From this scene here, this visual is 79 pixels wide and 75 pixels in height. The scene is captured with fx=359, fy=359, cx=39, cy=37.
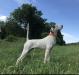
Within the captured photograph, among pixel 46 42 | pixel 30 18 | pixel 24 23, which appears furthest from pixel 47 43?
pixel 30 18

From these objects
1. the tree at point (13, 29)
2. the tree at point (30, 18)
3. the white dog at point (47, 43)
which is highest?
the tree at point (30, 18)

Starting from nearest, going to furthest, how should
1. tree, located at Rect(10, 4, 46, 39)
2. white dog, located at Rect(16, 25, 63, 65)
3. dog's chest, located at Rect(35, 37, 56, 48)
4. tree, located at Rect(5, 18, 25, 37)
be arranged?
white dog, located at Rect(16, 25, 63, 65) → dog's chest, located at Rect(35, 37, 56, 48) → tree, located at Rect(5, 18, 25, 37) → tree, located at Rect(10, 4, 46, 39)

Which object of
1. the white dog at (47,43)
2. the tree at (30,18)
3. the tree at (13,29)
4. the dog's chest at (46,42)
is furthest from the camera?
the tree at (30,18)

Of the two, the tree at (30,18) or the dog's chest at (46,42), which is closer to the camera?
the dog's chest at (46,42)

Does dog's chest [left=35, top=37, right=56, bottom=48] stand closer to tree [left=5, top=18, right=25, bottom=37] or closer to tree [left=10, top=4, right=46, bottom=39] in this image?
tree [left=5, top=18, right=25, bottom=37]

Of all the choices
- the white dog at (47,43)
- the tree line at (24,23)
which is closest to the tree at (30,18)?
the tree line at (24,23)

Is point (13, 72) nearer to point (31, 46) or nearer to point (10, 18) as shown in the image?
point (31, 46)

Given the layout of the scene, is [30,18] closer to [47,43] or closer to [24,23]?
[24,23]

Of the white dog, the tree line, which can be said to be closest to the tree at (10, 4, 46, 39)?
the tree line

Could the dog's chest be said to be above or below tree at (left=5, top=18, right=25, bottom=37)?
below

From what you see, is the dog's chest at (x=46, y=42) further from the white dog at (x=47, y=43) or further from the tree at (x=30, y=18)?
the tree at (x=30, y=18)

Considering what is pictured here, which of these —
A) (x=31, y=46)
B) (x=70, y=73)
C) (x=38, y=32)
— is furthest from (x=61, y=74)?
(x=38, y=32)

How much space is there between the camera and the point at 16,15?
59562 mm

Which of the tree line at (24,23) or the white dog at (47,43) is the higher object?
the tree line at (24,23)
